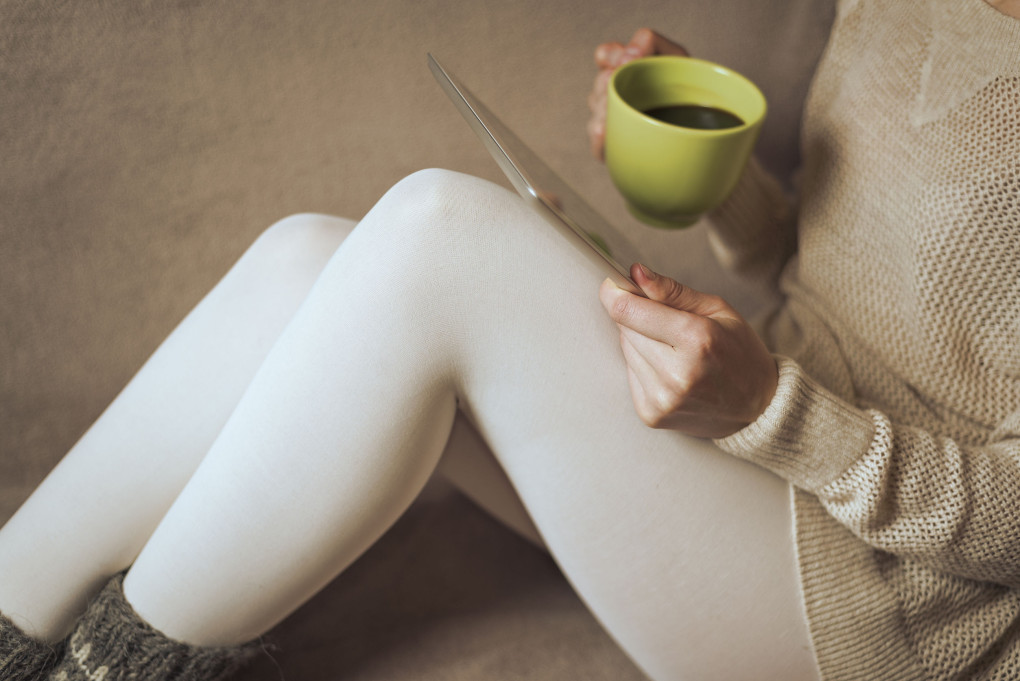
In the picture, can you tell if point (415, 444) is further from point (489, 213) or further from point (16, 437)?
point (16, 437)

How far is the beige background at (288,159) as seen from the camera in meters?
0.70

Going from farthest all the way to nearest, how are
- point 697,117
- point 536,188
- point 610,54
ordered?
point 610,54 < point 697,117 < point 536,188

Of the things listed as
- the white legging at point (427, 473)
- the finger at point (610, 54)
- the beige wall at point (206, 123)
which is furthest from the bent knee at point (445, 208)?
the beige wall at point (206, 123)

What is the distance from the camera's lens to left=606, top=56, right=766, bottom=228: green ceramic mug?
0.52m

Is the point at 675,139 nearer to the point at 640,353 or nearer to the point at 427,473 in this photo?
the point at 640,353

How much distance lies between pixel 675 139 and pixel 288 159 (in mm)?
510

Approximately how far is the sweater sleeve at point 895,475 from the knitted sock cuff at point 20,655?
1.62 ft

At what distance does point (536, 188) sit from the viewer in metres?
0.37

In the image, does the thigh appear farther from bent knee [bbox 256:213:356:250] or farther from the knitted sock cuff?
the knitted sock cuff

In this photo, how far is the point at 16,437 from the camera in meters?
0.79

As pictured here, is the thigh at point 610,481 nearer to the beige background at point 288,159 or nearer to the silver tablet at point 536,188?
the silver tablet at point 536,188

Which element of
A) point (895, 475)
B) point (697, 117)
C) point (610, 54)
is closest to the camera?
point (895, 475)

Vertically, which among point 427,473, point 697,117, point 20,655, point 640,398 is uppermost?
point 697,117

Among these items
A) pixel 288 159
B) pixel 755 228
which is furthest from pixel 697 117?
pixel 288 159
